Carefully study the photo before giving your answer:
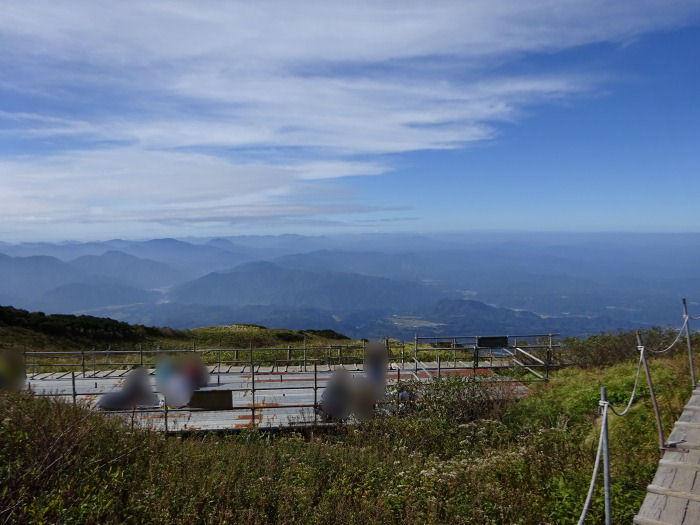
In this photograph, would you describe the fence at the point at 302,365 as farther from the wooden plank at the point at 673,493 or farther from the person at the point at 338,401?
the wooden plank at the point at 673,493

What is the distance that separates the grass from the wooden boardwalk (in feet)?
1.71

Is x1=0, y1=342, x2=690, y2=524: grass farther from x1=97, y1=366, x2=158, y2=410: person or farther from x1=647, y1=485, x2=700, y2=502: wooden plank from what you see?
x1=97, y1=366, x2=158, y2=410: person

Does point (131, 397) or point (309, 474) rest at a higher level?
point (309, 474)

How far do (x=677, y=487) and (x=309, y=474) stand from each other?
497 cm

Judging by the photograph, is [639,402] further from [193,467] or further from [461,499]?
[193,467]

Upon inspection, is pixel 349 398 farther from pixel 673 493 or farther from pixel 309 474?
pixel 673 493

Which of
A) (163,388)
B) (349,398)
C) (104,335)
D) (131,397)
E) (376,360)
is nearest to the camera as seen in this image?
(349,398)

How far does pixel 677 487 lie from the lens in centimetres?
525

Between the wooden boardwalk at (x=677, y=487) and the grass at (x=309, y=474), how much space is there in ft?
1.71

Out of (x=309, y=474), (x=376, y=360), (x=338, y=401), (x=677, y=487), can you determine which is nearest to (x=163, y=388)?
(x=338, y=401)

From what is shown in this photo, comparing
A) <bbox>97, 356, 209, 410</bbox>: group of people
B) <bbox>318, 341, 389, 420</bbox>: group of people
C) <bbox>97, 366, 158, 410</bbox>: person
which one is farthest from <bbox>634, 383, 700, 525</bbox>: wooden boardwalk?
<bbox>97, 366, 158, 410</bbox>: person

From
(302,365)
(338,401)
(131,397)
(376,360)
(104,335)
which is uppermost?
(338,401)

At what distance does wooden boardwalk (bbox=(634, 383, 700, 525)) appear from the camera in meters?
4.72

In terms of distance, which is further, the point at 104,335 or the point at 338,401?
the point at 104,335
